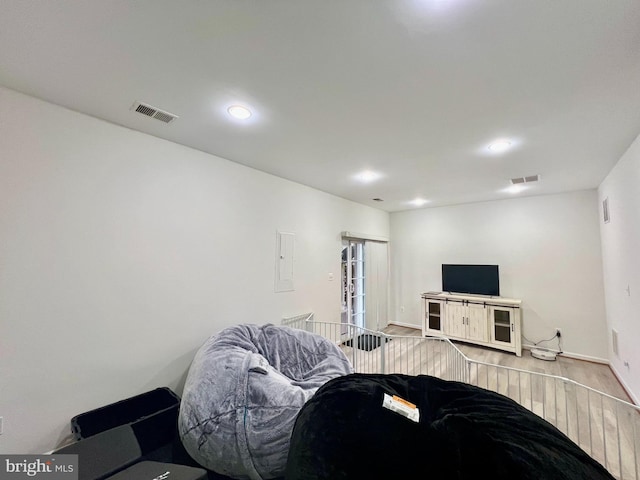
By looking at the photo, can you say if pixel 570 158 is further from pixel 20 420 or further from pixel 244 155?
pixel 20 420

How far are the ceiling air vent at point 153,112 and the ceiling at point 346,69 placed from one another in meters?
0.05

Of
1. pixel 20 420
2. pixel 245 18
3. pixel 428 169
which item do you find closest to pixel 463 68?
pixel 245 18

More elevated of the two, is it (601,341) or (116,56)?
(116,56)

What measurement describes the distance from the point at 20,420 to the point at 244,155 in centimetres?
279

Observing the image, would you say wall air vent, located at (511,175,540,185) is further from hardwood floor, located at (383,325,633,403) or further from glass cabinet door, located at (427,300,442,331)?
hardwood floor, located at (383,325,633,403)

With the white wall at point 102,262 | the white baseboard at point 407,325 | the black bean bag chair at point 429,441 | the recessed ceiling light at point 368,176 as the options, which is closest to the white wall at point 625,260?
the recessed ceiling light at point 368,176

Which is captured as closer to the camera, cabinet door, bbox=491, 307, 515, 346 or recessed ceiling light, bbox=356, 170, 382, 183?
recessed ceiling light, bbox=356, 170, 382, 183

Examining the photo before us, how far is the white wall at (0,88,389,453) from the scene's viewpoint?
1875 millimetres

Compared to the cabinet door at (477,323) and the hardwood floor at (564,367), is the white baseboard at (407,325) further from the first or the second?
the cabinet door at (477,323)

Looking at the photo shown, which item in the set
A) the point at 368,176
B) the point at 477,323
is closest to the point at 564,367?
the point at 477,323

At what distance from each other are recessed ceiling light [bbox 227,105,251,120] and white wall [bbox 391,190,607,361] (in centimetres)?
486

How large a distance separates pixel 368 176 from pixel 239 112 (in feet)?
6.89

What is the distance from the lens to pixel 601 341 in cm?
414

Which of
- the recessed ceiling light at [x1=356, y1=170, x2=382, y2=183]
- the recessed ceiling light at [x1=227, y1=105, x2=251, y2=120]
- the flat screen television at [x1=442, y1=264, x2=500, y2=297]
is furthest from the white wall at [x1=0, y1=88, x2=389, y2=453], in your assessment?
the flat screen television at [x1=442, y1=264, x2=500, y2=297]
